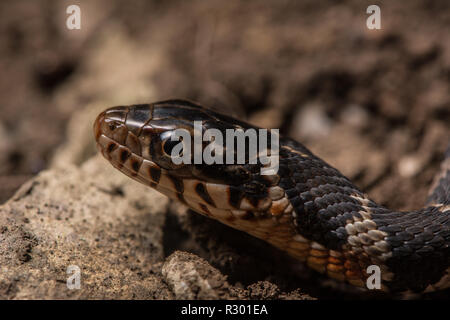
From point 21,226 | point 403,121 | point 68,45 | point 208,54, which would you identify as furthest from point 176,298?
point 68,45

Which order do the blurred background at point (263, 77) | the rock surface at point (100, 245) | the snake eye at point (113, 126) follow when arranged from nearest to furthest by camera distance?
the rock surface at point (100, 245) → the snake eye at point (113, 126) → the blurred background at point (263, 77)

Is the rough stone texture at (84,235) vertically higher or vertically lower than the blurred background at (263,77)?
lower

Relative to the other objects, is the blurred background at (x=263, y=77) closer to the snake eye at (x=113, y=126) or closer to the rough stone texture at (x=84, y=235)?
the rough stone texture at (x=84, y=235)

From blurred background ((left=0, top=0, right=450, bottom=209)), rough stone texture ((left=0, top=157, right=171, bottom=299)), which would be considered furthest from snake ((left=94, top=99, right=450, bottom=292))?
blurred background ((left=0, top=0, right=450, bottom=209))

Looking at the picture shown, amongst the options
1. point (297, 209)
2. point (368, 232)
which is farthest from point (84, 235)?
point (368, 232)

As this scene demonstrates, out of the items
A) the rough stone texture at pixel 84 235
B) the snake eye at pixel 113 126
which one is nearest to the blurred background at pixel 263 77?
the rough stone texture at pixel 84 235

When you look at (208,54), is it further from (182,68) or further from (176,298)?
(176,298)
